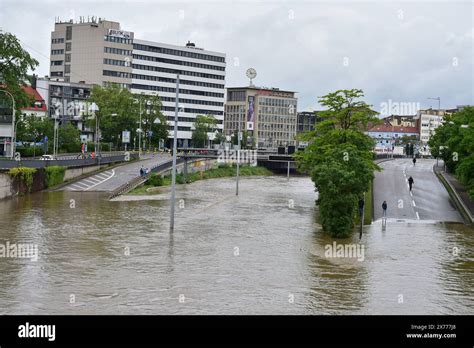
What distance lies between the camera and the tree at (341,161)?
47.7m

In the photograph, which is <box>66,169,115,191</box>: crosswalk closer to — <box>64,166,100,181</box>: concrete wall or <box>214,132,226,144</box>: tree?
<box>64,166,100,181</box>: concrete wall

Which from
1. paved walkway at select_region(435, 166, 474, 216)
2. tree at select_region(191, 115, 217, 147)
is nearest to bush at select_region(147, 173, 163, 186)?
paved walkway at select_region(435, 166, 474, 216)

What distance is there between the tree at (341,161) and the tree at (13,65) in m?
29.2

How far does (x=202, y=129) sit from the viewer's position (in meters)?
178

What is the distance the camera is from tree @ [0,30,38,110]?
7088 centimetres

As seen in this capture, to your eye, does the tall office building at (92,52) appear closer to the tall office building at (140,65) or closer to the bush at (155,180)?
the tall office building at (140,65)

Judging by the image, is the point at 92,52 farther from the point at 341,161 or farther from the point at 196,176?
the point at 341,161

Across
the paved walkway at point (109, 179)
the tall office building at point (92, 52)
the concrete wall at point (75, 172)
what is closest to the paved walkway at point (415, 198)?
the paved walkway at point (109, 179)

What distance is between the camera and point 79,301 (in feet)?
92.5

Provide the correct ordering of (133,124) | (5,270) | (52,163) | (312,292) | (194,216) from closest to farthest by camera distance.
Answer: (312,292)
(5,270)
(194,216)
(52,163)
(133,124)

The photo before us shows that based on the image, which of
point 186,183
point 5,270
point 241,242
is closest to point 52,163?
point 186,183
